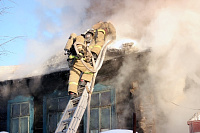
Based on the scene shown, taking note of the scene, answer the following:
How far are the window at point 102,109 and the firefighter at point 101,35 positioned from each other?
4.14ft

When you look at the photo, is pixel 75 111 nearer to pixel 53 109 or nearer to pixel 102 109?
pixel 102 109

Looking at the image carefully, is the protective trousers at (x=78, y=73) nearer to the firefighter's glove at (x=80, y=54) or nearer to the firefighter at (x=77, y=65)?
the firefighter at (x=77, y=65)

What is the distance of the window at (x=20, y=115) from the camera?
9242 mm

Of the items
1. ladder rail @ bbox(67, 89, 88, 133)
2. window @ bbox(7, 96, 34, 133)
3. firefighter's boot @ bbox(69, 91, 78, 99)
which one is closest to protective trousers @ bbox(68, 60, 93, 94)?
firefighter's boot @ bbox(69, 91, 78, 99)

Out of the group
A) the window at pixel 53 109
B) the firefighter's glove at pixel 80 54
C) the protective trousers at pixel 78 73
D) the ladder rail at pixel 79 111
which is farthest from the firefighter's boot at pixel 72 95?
the window at pixel 53 109

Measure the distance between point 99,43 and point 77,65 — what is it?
25.2 inches

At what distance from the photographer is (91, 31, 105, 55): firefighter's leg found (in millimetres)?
6656

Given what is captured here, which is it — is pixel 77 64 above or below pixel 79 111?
above

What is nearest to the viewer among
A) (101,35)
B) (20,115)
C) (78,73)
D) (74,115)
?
(74,115)

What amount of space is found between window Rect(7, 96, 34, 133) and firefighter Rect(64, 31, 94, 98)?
3.18m

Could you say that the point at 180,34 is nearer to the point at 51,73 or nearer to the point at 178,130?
the point at 178,130

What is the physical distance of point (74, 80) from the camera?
Answer: 6492mm

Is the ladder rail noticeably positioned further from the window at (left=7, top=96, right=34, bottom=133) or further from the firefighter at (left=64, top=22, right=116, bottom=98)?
the window at (left=7, top=96, right=34, bottom=133)

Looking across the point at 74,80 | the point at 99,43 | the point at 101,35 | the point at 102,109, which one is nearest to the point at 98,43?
the point at 99,43
